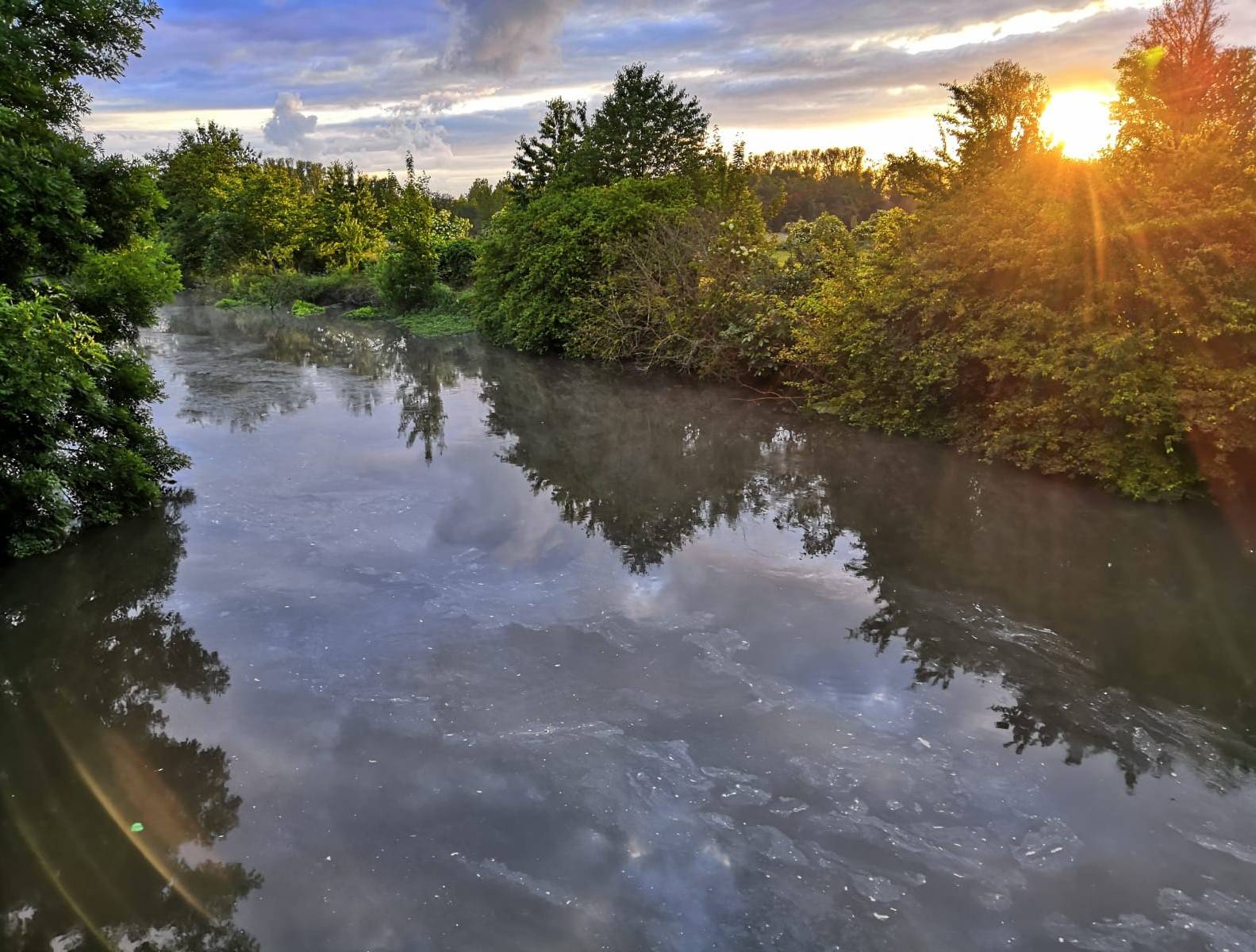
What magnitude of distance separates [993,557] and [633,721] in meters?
5.17

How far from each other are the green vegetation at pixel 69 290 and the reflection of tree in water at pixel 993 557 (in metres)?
5.49

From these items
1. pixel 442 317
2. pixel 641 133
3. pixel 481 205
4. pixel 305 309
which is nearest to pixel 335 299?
pixel 305 309

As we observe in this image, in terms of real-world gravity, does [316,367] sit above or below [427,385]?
above

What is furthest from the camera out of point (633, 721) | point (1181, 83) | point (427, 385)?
point (427, 385)

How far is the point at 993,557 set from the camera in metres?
8.70

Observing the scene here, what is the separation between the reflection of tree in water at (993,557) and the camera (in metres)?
5.87

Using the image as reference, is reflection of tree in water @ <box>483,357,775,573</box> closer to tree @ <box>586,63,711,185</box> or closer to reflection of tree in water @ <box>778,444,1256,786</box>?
reflection of tree in water @ <box>778,444,1256,786</box>

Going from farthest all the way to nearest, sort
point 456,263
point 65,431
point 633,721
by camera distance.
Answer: point 456,263 < point 65,431 < point 633,721

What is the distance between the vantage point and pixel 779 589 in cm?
795

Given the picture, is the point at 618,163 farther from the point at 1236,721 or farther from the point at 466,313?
the point at 1236,721

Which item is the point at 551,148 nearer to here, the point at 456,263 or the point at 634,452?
the point at 456,263

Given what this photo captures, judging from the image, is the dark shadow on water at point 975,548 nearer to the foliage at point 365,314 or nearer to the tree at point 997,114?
the tree at point 997,114

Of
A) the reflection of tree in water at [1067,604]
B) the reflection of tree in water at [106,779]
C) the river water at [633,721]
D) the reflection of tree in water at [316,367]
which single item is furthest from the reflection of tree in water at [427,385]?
the reflection of tree in water at [1067,604]

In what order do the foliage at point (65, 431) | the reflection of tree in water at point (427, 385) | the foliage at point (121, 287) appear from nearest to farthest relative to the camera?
1. the foliage at point (65, 431)
2. the foliage at point (121, 287)
3. the reflection of tree in water at point (427, 385)
